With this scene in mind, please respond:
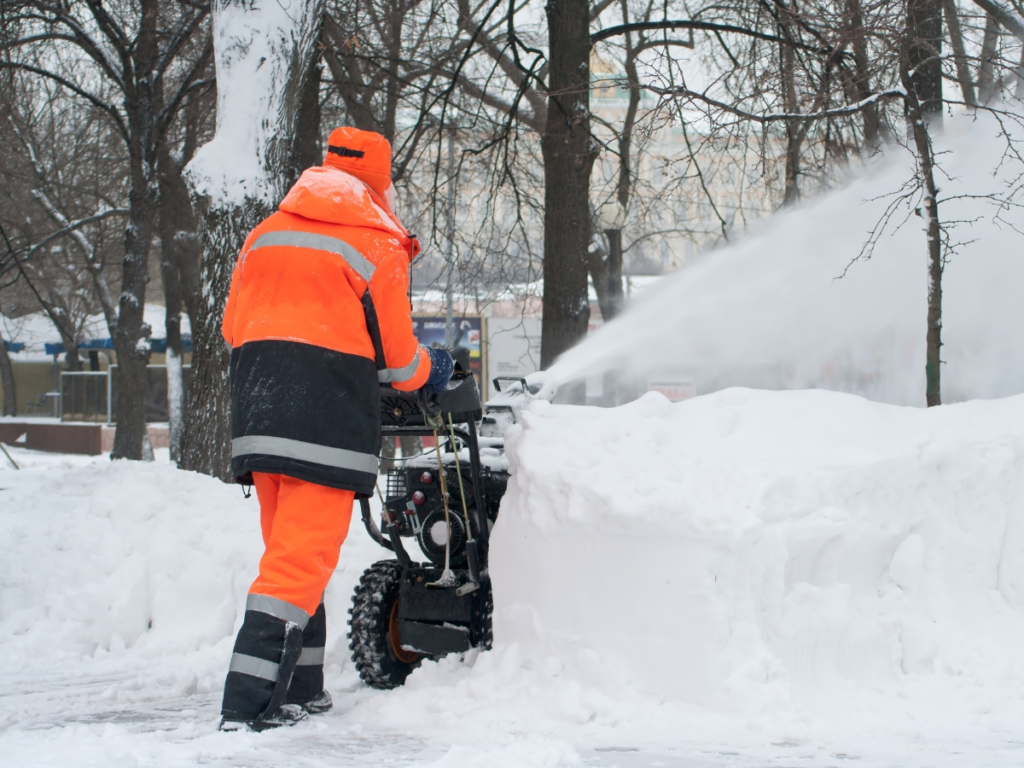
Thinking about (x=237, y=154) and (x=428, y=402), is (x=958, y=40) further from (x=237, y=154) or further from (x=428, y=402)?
(x=428, y=402)

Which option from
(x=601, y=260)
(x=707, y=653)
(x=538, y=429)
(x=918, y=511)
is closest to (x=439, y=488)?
(x=538, y=429)

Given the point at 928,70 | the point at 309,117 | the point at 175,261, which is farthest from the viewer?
the point at 175,261

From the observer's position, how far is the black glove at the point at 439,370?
10.8 ft

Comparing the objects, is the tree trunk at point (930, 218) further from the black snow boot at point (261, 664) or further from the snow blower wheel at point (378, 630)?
the black snow boot at point (261, 664)

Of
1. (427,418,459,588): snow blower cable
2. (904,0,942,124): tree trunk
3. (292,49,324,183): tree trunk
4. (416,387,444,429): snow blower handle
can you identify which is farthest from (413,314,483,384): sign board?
(416,387,444,429): snow blower handle

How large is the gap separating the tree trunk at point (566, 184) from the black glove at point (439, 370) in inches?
180

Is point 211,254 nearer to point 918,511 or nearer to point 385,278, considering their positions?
point 385,278

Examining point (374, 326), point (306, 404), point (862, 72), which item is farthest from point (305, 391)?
point (862, 72)

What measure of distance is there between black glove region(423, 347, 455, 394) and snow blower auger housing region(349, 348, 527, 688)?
15 cm

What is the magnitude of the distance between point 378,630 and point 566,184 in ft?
16.5

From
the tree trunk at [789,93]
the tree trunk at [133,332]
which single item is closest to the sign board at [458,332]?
the tree trunk at [133,332]

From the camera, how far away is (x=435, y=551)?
3.57 metres

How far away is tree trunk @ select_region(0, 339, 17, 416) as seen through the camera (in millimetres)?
28281

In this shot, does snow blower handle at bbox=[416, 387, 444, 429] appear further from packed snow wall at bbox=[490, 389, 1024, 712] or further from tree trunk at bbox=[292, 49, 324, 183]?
tree trunk at bbox=[292, 49, 324, 183]
